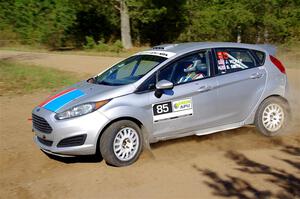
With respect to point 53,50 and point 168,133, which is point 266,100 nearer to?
point 168,133

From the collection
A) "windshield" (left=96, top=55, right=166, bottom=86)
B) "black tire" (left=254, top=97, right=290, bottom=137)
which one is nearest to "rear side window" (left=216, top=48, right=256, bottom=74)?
"black tire" (left=254, top=97, right=290, bottom=137)

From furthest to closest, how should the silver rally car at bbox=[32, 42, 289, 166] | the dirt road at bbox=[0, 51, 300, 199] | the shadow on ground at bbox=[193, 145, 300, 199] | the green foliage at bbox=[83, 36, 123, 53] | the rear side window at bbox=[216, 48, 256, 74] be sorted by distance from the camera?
1. the green foliage at bbox=[83, 36, 123, 53]
2. the rear side window at bbox=[216, 48, 256, 74]
3. the silver rally car at bbox=[32, 42, 289, 166]
4. the dirt road at bbox=[0, 51, 300, 199]
5. the shadow on ground at bbox=[193, 145, 300, 199]

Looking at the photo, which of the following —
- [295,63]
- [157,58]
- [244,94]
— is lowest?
[295,63]

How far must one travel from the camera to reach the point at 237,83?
768 cm

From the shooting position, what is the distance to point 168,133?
7133 millimetres

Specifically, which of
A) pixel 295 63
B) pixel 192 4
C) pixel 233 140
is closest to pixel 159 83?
pixel 233 140

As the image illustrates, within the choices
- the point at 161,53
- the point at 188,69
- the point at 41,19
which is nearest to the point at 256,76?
the point at 188,69

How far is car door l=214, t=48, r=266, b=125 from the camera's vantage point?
7562 millimetres

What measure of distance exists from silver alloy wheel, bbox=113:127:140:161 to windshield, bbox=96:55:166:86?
775 millimetres

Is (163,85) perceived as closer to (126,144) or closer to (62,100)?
(126,144)

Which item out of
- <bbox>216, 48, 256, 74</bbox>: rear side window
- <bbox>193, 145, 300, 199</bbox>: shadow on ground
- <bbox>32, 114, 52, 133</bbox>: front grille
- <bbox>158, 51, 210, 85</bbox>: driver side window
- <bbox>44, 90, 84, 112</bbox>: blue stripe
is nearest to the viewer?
<bbox>193, 145, 300, 199</bbox>: shadow on ground

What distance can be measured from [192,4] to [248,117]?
2657cm

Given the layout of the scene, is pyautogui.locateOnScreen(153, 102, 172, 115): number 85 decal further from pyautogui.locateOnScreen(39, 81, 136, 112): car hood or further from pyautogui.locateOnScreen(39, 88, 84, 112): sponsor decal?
pyautogui.locateOnScreen(39, 88, 84, 112): sponsor decal

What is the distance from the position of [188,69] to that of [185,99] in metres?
0.52
